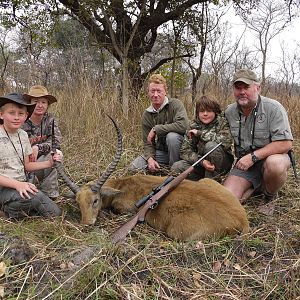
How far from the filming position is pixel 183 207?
3.48m

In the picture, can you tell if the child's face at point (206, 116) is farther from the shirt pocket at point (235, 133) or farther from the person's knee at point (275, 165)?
the person's knee at point (275, 165)

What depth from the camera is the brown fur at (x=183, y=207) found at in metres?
3.25

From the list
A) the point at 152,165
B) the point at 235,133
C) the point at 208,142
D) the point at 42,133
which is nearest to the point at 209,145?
the point at 208,142

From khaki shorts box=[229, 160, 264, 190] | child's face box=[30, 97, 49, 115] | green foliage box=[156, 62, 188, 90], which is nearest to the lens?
khaki shorts box=[229, 160, 264, 190]

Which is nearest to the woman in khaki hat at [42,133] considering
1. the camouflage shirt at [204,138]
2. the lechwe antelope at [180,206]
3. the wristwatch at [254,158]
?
the lechwe antelope at [180,206]

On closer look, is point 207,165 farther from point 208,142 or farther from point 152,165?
point 152,165

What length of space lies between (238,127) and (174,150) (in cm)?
97

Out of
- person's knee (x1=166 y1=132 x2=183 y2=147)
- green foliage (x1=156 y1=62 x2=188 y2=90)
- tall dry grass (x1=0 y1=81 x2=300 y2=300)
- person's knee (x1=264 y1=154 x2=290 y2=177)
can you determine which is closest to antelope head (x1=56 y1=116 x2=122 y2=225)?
tall dry grass (x1=0 y1=81 x2=300 y2=300)

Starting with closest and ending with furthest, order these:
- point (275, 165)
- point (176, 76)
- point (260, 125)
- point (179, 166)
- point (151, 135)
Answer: point (275, 165) → point (260, 125) → point (179, 166) → point (151, 135) → point (176, 76)

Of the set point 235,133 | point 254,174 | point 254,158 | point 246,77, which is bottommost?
point 254,174

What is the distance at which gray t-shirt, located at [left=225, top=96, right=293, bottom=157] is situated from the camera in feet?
13.5

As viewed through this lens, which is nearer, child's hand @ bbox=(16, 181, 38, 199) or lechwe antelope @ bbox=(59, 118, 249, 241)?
lechwe antelope @ bbox=(59, 118, 249, 241)

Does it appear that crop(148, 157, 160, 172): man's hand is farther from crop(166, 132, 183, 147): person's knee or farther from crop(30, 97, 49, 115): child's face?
crop(30, 97, 49, 115): child's face

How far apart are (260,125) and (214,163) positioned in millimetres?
693
